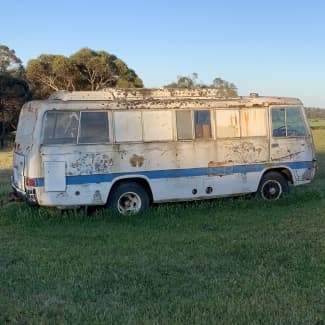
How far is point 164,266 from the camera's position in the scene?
6.57 meters

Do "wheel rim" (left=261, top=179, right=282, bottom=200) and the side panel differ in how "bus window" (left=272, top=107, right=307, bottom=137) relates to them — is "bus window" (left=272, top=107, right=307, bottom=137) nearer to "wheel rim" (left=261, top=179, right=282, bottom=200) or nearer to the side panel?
"wheel rim" (left=261, top=179, right=282, bottom=200)

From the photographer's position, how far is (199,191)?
440 inches

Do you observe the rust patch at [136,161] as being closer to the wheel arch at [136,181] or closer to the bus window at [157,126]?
the wheel arch at [136,181]

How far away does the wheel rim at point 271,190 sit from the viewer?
39.9 ft

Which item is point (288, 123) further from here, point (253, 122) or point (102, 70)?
point (102, 70)

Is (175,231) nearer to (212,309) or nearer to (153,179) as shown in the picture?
(153,179)

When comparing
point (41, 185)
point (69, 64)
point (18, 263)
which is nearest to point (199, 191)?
point (41, 185)

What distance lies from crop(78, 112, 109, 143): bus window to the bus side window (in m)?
1.95

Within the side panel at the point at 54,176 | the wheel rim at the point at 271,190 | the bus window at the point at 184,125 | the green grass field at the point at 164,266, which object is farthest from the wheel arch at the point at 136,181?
the wheel rim at the point at 271,190

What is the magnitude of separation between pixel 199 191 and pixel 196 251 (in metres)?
3.89

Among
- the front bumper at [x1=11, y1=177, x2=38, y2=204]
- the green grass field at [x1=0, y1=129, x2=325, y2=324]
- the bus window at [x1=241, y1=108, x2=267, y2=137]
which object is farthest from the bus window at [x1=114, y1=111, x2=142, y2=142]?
the bus window at [x1=241, y1=108, x2=267, y2=137]

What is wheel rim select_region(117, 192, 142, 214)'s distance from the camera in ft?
35.2

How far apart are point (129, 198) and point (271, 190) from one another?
3.44m

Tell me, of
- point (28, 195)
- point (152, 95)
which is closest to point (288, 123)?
point (152, 95)
